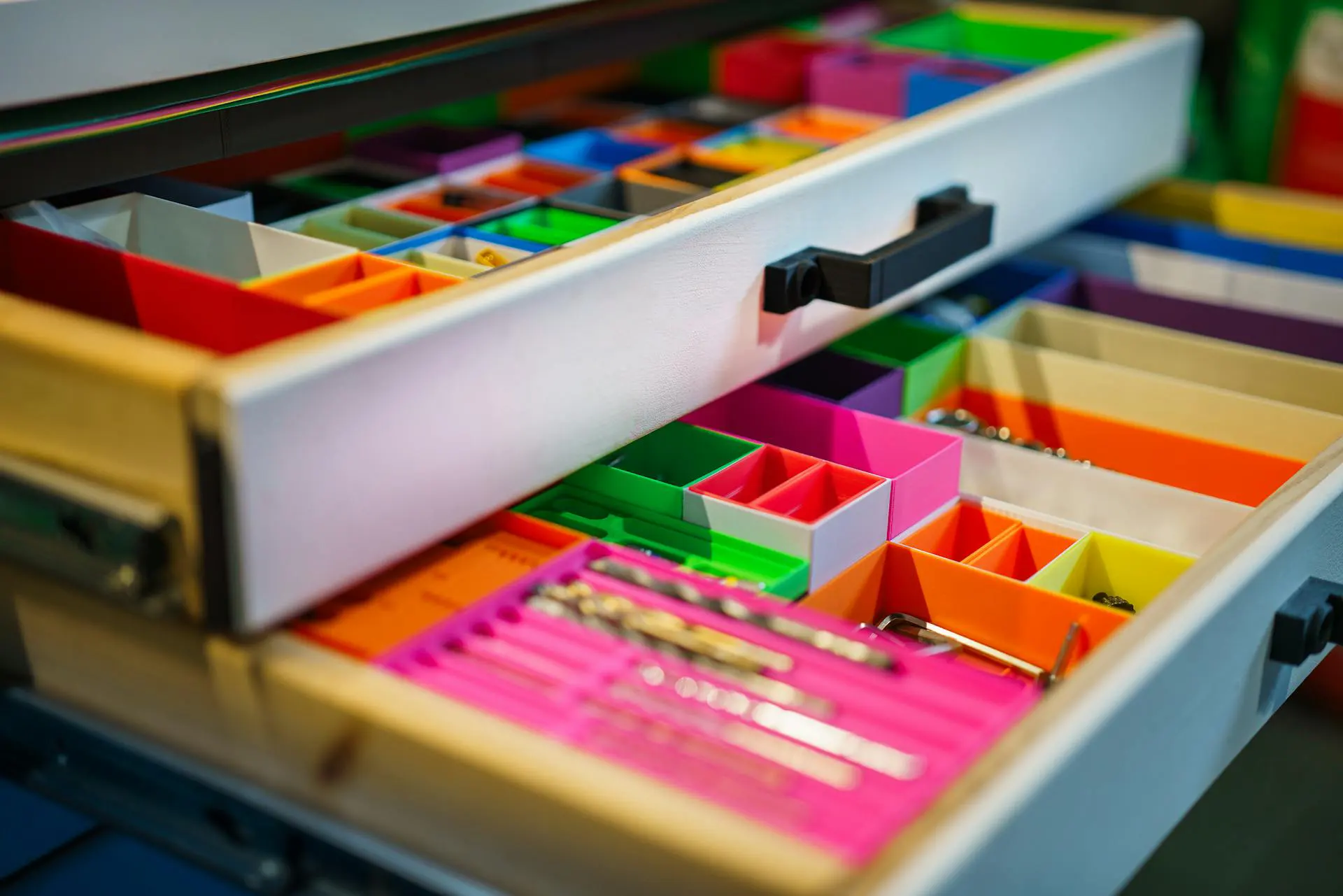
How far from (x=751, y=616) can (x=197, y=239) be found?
0.44m

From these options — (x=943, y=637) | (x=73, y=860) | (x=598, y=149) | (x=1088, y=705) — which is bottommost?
(x=73, y=860)

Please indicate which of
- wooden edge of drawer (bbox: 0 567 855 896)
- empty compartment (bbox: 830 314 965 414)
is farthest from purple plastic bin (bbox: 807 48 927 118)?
wooden edge of drawer (bbox: 0 567 855 896)

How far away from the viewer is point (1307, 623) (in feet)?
2.72

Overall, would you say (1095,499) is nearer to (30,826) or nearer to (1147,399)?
(1147,399)

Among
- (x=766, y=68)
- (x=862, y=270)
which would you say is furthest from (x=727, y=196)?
(x=766, y=68)

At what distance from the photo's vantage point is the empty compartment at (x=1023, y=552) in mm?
954

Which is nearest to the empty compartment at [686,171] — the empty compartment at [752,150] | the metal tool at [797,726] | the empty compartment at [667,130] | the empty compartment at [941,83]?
the empty compartment at [752,150]

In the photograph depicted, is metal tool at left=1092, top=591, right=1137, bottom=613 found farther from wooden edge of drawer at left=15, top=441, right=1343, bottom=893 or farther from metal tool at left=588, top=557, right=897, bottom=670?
metal tool at left=588, top=557, right=897, bottom=670

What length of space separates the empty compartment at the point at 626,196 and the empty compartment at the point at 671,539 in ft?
0.86

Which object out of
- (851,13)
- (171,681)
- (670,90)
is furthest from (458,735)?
(851,13)

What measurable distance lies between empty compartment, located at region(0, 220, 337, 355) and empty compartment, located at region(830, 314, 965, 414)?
0.54 metres

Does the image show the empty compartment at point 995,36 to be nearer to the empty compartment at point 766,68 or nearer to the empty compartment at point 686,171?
the empty compartment at point 766,68

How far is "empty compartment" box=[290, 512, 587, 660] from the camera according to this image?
2.30 feet

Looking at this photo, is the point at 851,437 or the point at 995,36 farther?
the point at 995,36
